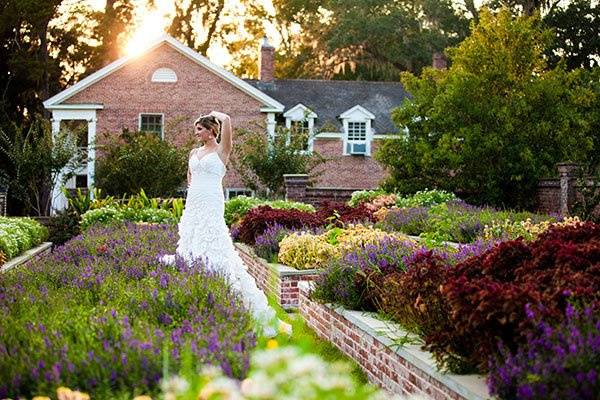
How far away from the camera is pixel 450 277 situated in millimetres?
6344

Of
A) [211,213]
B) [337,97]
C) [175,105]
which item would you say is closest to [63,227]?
[211,213]

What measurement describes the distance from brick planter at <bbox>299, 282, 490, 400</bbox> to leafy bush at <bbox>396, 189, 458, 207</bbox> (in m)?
13.1

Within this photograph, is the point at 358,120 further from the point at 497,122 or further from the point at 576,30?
the point at 497,122

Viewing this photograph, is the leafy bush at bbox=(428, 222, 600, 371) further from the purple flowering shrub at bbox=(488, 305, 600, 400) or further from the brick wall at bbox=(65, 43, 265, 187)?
the brick wall at bbox=(65, 43, 265, 187)

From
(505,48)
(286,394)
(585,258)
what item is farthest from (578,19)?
(286,394)

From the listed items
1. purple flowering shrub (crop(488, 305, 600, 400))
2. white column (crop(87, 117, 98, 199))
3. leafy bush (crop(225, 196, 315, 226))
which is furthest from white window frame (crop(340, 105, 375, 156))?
purple flowering shrub (crop(488, 305, 600, 400))

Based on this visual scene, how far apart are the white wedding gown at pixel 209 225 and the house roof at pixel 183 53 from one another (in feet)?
88.0

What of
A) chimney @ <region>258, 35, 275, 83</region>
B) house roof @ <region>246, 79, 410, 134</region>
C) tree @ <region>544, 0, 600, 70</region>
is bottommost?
house roof @ <region>246, 79, 410, 134</region>

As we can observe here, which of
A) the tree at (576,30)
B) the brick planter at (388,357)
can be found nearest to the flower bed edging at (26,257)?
the brick planter at (388,357)

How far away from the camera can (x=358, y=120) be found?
39594mm

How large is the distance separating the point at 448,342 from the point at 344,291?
2.78 metres

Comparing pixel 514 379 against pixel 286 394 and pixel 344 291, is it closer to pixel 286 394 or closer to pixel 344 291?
pixel 286 394

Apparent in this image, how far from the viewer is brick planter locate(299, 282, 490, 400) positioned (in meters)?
5.37

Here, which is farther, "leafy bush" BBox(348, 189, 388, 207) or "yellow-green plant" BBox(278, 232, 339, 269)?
"leafy bush" BBox(348, 189, 388, 207)
